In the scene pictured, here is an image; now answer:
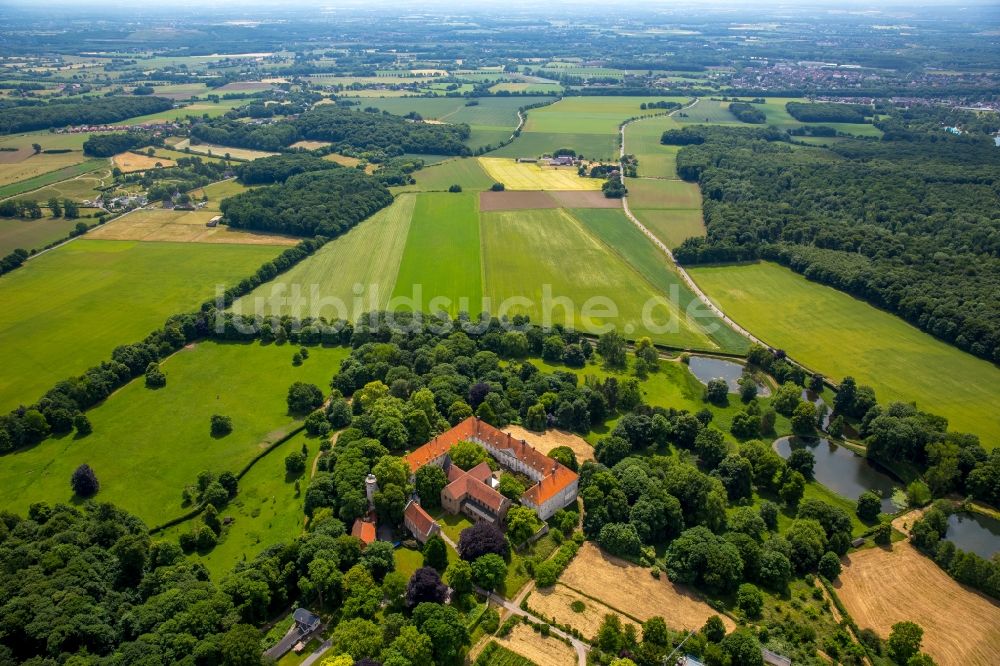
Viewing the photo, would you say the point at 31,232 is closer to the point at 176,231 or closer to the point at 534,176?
the point at 176,231

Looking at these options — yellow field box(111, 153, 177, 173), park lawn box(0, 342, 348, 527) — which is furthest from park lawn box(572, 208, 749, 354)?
yellow field box(111, 153, 177, 173)

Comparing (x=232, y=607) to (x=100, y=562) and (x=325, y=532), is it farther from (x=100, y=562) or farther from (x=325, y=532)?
(x=100, y=562)

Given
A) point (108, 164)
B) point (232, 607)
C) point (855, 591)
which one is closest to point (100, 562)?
point (232, 607)

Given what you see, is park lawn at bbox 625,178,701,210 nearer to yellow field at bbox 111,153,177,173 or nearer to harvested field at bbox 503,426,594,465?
harvested field at bbox 503,426,594,465

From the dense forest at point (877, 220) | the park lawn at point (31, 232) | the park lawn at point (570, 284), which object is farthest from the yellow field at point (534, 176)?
the park lawn at point (31, 232)

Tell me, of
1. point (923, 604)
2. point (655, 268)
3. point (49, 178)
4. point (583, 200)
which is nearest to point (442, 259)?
point (655, 268)

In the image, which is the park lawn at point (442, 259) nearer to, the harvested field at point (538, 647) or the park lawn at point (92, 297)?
the park lawn at point (92, 297)
